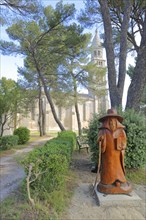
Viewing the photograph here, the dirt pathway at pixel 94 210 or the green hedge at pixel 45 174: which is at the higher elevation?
the green hedge at pixel 45 174

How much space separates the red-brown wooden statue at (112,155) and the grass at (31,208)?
2.43 feet

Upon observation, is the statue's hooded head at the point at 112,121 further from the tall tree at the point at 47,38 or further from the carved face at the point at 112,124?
the tall tree at the point at 47,38

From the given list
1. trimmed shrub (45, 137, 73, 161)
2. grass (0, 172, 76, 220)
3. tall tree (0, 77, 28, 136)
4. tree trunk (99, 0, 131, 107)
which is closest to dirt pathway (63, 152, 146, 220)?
grass (0, 172, 76, 220)

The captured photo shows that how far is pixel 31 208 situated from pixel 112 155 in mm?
1594

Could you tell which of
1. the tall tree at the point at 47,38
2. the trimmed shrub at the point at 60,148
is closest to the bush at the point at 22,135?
the tall tree at the point at 47,38

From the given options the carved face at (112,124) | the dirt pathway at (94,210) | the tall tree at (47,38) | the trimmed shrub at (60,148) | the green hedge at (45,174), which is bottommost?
the dirt pathway at (94,210)

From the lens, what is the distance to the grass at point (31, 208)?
9.62 ft

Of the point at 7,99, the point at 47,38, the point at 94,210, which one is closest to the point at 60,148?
the point at 94,210

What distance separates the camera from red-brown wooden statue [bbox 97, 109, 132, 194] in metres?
3.89

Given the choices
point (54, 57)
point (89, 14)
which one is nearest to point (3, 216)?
point (89, 14)

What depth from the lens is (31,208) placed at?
309cm

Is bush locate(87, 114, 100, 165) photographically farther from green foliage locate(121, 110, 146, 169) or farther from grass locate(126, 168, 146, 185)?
grass locate(126, 168, 146, 185)

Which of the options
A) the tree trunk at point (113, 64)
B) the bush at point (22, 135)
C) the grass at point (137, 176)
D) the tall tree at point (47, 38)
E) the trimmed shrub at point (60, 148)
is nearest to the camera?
the trimmed shrub at point (60, 148)

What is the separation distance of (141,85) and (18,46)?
28.7 ft
